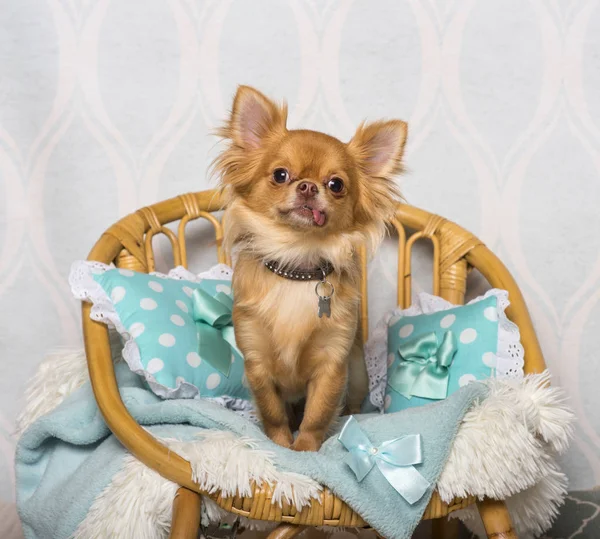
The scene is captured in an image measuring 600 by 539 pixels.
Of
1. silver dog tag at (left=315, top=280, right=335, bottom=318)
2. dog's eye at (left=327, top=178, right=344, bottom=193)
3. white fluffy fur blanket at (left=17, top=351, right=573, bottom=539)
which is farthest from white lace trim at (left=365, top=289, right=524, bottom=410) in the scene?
dog's eye at (left=327, top=178, right=344, bottom=193)

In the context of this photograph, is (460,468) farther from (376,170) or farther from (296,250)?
(376,170)

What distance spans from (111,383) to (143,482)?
268 mm

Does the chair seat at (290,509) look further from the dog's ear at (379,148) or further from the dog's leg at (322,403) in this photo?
the dog's ear at (379,148)

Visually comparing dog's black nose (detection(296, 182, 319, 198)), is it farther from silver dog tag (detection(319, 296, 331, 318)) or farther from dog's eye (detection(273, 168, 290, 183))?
silver dog tag (detection(319, 296, 331, 318))

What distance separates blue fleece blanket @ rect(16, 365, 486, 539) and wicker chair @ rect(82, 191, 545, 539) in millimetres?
59

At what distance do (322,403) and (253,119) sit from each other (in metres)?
0.72

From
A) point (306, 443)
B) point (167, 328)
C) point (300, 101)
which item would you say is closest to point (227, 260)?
point (167, 328)

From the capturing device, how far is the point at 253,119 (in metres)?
1.63

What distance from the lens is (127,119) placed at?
87.6 inches

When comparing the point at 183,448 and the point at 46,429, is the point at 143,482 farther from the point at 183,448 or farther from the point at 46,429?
the point at 46,429

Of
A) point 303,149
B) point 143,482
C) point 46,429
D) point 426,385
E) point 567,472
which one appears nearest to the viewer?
point 143,482

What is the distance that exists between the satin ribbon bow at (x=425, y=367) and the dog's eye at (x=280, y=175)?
67 centimetres

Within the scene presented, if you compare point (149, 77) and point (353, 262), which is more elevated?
point (149, 77)

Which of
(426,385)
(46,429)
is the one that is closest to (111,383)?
(46,429)
